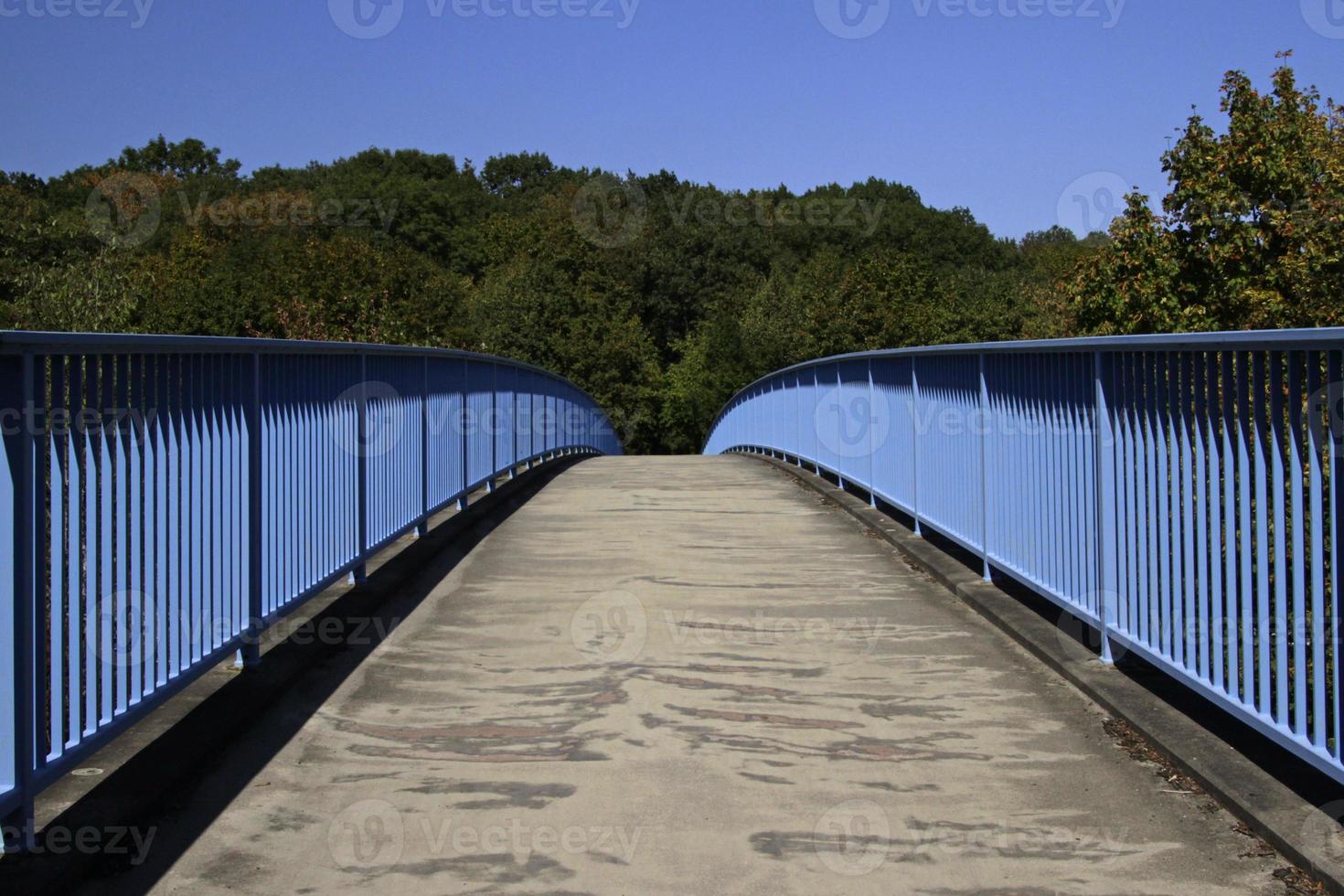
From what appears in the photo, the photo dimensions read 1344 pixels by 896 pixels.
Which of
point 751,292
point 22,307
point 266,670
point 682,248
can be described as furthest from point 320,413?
point 682,248

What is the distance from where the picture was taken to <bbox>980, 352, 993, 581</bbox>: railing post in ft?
26.0

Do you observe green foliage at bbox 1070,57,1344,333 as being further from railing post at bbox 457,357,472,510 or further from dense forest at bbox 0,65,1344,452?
railing post at bbox 457,357,472,510

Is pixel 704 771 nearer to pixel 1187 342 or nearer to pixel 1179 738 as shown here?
pixel 1179 738

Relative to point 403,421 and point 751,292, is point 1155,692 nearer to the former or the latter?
point 403,421

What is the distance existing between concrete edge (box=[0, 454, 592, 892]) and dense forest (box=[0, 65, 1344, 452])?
25210mm

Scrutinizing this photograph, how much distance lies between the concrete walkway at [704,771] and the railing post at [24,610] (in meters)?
0.32

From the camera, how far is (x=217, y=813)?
14.3 ft

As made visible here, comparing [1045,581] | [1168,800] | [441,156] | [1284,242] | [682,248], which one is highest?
[441,156]

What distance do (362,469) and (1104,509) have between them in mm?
3972

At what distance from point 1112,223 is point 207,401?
1222 inches

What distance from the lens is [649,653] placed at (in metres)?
6.59

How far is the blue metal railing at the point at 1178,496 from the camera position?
392 centimetres

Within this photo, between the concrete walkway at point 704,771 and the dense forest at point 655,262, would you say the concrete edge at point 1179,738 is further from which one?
the dense forest at point 655,262

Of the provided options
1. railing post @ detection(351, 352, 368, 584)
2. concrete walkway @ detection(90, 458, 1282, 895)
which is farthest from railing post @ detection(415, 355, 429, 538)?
concrete walkway @ detection(90, 458, 1282, 895)
